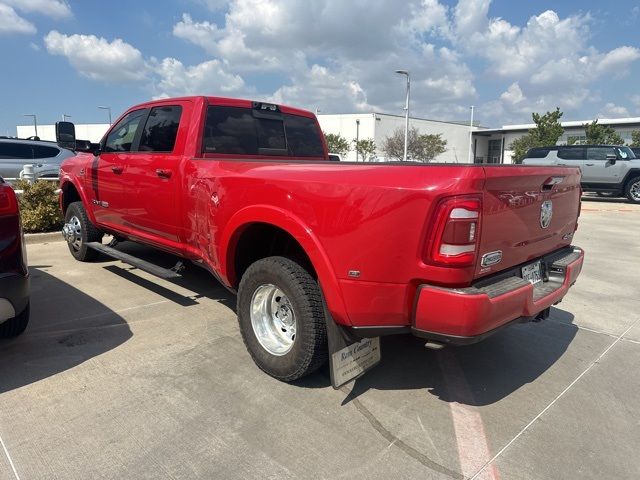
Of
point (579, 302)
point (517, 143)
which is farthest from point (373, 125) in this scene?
point (579, 302)

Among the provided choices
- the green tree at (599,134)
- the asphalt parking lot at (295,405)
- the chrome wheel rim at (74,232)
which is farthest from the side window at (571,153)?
the green tree at (599,134)

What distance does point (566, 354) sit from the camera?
12.6 ft

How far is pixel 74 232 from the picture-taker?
20.5 feet

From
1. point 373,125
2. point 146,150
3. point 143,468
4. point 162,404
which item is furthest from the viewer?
point 373,125

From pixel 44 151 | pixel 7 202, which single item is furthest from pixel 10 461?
pixel 44 151

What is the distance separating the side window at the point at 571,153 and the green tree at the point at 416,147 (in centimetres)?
3224

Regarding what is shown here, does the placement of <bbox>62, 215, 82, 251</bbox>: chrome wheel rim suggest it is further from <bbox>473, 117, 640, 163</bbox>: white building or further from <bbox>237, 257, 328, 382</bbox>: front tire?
<bbox>473, 117, 640, 163</bbox>: white building

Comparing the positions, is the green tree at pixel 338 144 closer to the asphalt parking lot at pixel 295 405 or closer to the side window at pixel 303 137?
the side window at pixel 303 137

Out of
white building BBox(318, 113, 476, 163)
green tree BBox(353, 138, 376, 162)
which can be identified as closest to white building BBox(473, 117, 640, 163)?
white building BBox(318, 113, 476, 163)

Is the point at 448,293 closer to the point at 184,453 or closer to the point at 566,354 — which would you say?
the point at 184,453

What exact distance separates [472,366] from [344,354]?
50.1 inches

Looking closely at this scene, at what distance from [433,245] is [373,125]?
54246 millimetres

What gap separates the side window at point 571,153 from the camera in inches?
682

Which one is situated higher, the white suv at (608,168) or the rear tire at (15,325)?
the white suv at (608,168)
